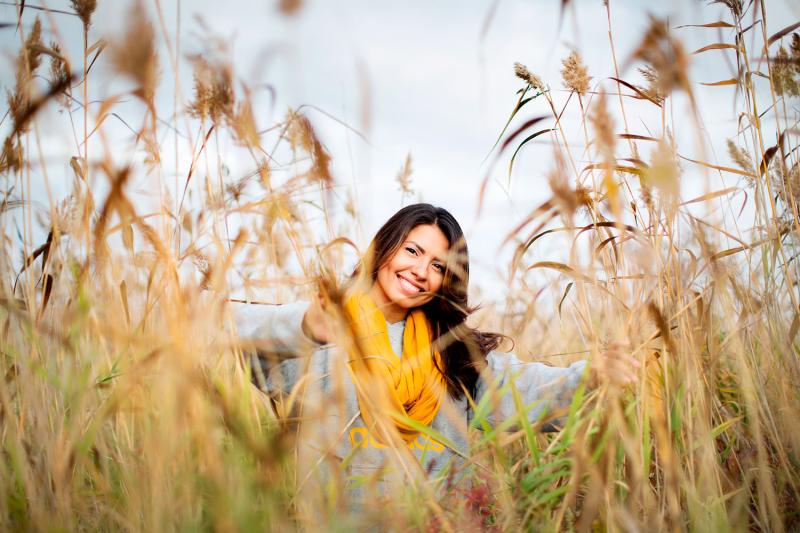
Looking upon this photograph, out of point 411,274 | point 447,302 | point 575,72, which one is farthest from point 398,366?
point 575,72

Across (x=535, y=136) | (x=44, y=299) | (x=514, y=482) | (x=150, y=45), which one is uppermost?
(x=150, y=45)

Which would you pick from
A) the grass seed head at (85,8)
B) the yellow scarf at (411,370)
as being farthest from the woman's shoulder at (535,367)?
the grass seed head at (85,8)

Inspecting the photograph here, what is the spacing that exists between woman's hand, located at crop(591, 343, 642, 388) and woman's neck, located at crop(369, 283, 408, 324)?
35.7 inches

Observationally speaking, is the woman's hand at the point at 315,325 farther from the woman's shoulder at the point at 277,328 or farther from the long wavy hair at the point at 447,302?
the long wavy hair at the point at 447,302

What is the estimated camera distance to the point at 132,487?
2.54ft

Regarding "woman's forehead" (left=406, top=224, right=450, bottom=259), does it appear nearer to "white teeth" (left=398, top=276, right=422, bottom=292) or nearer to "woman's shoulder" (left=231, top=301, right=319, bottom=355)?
"white teeth" (left=398, top=276, right=422, bottom=292)

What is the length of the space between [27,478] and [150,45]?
1.99ft

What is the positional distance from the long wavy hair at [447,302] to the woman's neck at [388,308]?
0.04m

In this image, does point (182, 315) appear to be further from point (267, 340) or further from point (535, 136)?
point (535, 136)

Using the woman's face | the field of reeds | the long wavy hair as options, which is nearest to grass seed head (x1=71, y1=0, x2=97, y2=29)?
the field of reeds

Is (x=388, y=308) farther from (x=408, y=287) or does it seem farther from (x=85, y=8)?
(x=85, y=8)

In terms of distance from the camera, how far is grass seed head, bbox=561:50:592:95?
1.00 m

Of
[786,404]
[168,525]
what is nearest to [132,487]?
[168,525]

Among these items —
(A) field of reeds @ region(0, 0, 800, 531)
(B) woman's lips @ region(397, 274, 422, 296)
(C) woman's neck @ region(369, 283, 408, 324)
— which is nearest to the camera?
(A) field of reeds @ region(0, 0, 800, 531)
